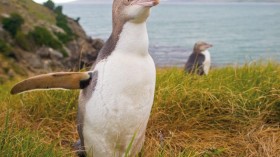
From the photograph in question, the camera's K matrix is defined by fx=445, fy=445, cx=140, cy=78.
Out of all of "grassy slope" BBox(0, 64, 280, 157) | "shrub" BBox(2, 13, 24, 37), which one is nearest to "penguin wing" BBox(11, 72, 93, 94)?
"grassy slope" BBox(0, 64, 280, 157)

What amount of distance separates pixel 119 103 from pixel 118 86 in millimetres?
99

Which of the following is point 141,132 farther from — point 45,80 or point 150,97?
point 45,80

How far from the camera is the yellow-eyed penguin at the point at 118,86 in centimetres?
250

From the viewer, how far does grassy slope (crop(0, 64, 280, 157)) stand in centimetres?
361

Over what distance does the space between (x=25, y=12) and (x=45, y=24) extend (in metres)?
1.79

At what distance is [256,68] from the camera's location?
4.90 meters

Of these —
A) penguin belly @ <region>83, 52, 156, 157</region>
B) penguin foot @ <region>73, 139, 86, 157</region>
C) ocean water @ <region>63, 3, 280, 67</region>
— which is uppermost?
penguin belly @ <region>83, 52, 156, 157</region>

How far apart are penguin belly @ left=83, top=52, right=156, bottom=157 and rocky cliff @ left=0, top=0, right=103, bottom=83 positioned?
18.7 m

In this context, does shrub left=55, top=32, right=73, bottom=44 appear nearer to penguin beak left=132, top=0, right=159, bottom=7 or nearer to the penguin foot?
the penguin foot

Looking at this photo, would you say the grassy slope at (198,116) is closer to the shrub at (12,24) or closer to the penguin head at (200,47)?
the penguin head at (200,47)

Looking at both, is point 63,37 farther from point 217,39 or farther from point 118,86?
point 217,39

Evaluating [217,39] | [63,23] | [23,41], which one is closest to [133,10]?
[23,41]

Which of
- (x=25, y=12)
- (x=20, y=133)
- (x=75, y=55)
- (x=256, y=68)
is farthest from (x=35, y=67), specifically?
(x=20, y=133)

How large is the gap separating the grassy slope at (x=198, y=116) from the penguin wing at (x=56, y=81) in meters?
0.94
